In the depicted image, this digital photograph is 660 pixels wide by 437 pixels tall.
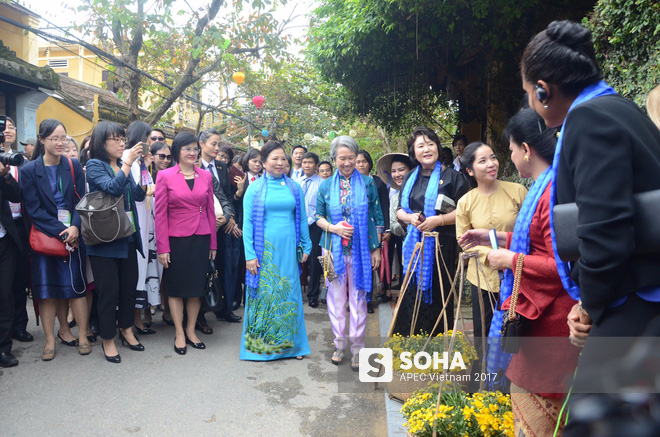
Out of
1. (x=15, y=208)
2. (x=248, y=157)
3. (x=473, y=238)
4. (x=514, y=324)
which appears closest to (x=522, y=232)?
(x=514, y=324)

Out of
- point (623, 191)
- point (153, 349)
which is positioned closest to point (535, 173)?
point (623, 191)

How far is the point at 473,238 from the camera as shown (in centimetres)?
254

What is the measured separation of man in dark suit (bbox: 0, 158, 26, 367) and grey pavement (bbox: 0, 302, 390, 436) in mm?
203

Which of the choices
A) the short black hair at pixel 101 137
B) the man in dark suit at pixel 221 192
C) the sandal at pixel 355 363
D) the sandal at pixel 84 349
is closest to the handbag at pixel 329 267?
the sandal at pixel 355 363

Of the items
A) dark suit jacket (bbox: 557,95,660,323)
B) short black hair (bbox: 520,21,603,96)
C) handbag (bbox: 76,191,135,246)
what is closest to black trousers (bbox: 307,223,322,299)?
handbag (bbox: 76,191,135,246)

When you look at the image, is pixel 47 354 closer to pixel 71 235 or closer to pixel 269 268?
pixel 71 235

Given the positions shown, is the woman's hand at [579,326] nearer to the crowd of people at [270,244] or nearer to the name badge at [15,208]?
the crowd of people at [270,244]

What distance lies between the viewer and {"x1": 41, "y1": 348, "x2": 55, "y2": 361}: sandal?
4.21 meters

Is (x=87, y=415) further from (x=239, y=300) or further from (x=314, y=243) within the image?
(x=314, y=243)

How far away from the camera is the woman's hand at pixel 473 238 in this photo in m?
2.47

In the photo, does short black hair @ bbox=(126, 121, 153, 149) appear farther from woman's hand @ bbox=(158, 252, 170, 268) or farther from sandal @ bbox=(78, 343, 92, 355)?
sandal @ bbox=(78, 343, 92, 355)

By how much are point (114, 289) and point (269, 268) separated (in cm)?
135

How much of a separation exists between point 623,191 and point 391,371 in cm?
270

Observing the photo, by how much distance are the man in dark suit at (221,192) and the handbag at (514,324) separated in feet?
13.4
